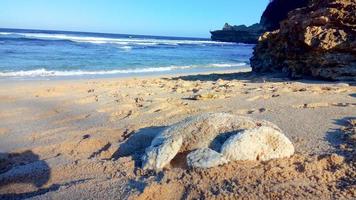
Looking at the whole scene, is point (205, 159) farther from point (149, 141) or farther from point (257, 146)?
point (149, 141)

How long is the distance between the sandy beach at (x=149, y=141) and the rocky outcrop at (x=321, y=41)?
1.61 ft

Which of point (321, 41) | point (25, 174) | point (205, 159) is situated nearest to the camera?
point (205, 159)

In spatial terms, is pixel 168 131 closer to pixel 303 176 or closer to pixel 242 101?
pixel 303 176

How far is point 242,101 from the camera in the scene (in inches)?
261

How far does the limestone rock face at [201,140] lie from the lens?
3670 millimetres

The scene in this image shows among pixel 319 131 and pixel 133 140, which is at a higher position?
pixel 319 131

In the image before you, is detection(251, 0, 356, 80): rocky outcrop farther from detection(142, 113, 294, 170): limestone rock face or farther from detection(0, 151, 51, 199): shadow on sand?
detection(0, 151, 51, 199): shadow on sand

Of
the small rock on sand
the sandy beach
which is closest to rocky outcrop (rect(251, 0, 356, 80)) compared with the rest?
the sandy beach

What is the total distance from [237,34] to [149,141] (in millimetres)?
75733

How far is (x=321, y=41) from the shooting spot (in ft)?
27.8

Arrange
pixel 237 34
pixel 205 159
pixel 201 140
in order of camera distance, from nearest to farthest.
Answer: pixel 205 159
pixel 201 140
pixel 237 34

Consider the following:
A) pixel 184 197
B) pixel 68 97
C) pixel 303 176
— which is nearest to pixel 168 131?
pixel 184 197

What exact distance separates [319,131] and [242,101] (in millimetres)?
2191

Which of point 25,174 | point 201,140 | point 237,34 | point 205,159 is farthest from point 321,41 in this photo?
point 237,34
